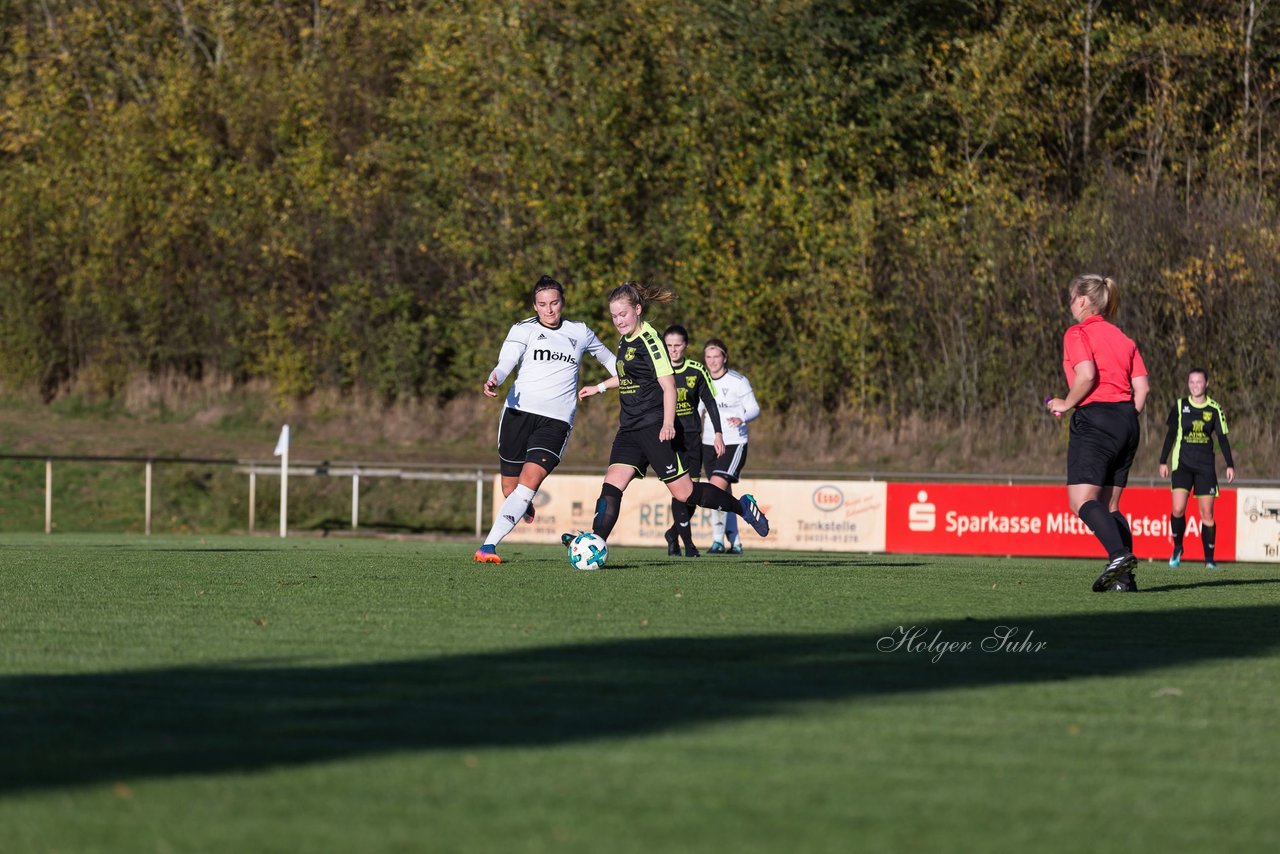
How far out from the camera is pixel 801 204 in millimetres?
34406

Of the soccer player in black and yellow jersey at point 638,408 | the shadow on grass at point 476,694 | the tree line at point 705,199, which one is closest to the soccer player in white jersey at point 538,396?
the soccer player in black and yellow jersey at point 638,408

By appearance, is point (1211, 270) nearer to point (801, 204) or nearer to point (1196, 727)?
point (801, 204)

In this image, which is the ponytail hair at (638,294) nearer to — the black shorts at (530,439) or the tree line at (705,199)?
the black shorts at (530,439)

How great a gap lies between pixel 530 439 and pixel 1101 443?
4.10 m

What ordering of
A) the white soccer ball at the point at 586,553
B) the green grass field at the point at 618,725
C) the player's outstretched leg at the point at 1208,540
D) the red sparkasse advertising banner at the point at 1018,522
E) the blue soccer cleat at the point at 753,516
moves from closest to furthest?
the green grass field at the point at 618,725
the white soccer ball at the point at 586,553
the blue soccer cleat at the point at 753,516
the player's outstretched leg at the point at 1208,540
the red sparkasse advertising banner at the point at 1018,522

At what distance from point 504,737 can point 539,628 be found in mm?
3021

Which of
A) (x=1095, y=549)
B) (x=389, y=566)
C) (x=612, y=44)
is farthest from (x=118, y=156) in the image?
(x=389, y=566)

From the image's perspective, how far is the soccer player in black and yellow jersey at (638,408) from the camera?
12633 millimetres

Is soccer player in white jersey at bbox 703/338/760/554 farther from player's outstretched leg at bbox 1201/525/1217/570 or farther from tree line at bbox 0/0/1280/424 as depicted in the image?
tree line at bbox 0/0/1280/424

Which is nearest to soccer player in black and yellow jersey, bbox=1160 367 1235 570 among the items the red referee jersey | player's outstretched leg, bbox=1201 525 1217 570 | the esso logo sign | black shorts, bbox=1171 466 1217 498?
black shorts, bbox=1171 466 1217 498

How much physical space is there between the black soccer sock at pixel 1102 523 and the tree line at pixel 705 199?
71.2 feet

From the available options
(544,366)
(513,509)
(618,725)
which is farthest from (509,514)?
(618,725)

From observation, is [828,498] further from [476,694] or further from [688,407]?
[476,694]

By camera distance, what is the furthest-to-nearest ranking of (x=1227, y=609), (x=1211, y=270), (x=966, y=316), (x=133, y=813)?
(x=966, y=316) < (x=1211, y=270) < (x=1227, y=609) < (x=133, y=813)
